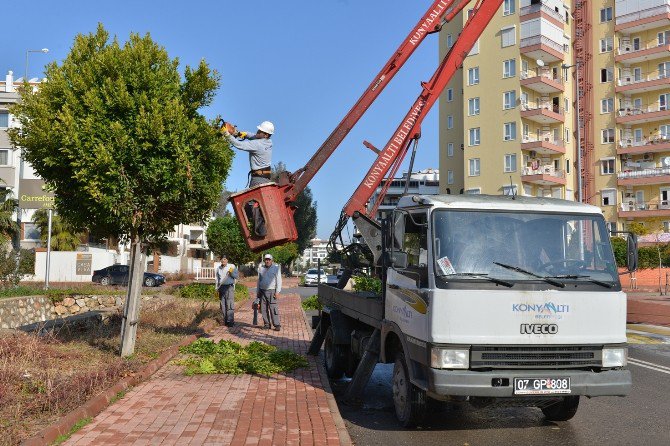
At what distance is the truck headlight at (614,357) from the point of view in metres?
6.33

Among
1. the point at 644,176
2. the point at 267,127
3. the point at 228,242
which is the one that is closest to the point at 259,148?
the point at 267,127

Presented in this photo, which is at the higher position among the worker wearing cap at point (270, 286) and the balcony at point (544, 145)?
the balcony at point (544, 145)

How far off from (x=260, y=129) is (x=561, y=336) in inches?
223

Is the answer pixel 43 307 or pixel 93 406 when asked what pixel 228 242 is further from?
pixel 93 406

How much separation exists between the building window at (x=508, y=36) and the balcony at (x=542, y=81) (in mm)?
2843

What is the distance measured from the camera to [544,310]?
618 cm

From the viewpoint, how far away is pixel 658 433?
264 inches

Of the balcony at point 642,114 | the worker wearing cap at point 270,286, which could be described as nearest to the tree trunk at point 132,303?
the worker wearing cap at point 270,286

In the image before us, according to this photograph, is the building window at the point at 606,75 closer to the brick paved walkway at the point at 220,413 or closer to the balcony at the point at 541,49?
the balcony at the point at 541,49

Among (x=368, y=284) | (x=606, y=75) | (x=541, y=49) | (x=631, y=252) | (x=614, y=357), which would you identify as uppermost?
(x=541, y=49)

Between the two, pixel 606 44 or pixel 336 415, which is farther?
pixel 606 44

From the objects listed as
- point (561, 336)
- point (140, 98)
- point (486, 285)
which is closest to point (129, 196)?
point (140, 98)

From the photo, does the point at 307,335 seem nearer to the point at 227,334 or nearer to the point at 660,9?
the point at 227,334

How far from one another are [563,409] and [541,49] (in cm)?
Answer: 5033
